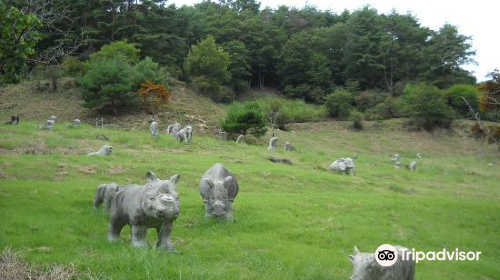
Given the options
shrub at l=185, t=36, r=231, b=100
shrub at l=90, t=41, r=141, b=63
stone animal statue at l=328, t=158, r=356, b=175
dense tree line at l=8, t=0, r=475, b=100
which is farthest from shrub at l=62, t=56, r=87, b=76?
stone animal statue at l=328, t=158, r=356, b=175

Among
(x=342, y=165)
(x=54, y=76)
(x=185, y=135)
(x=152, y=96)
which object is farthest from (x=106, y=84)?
(x=342, y=165)

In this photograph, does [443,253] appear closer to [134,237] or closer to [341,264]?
[341,264]

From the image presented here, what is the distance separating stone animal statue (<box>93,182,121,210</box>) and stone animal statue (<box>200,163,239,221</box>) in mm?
2251

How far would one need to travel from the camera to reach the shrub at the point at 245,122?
1396 inches

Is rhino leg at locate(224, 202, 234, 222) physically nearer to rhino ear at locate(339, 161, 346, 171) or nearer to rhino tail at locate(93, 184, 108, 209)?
rhino tail at locate(93, 184, 108, 209)

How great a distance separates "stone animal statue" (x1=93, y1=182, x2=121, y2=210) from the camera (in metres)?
10.3

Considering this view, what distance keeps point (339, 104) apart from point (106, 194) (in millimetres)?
44863

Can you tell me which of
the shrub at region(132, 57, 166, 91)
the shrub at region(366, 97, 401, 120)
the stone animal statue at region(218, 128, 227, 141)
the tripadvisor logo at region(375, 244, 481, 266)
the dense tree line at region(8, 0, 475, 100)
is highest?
the dense tree line at region(8, 0, 475, 100)

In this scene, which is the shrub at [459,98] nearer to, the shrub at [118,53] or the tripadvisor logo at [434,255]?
the shrub at [118,53]

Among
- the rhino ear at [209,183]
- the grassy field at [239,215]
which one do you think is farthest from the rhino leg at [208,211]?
the rhino ear at [209,183]

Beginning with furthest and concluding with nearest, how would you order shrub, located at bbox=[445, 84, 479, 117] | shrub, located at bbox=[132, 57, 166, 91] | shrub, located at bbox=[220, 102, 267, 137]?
1. shrub, located at bbox=[445, 84, 479, 117]
2. shrub, located at bbox=[132, 57, 166, 91]
3. shrub, located at bbox=[220, 102, 267, 137]

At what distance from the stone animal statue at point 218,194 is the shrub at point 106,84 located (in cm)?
2585

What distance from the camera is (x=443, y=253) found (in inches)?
412

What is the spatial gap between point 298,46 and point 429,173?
4106 cm
